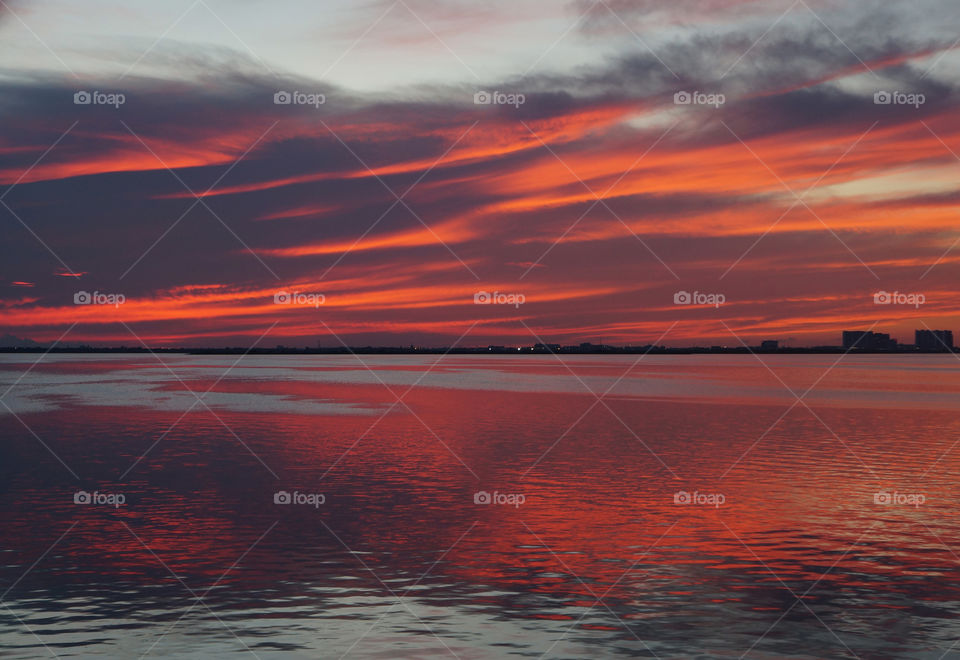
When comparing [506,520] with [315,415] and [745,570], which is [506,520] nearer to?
[745,570]

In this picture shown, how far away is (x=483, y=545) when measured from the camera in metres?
24.4

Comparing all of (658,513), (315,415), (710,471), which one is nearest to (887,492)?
(710,471)

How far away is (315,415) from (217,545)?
44136 millimetres

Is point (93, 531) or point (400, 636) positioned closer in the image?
point (400, 636)

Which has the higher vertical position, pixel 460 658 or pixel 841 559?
pixel 841 559

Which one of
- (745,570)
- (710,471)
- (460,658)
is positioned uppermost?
(710,471)

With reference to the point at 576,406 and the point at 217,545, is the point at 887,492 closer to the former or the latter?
the point at 217,545

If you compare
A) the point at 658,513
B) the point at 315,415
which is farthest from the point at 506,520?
the point at 315,415

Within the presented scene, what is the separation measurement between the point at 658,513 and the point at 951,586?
31.1 ft

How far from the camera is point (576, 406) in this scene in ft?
253

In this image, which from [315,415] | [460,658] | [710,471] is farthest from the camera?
[315,415]

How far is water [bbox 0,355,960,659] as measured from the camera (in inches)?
679

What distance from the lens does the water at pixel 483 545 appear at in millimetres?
17250

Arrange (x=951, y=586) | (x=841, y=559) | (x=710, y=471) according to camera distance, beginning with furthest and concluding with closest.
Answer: (x=710, y=471), (x=841, y=559), (x=951, y=586)
